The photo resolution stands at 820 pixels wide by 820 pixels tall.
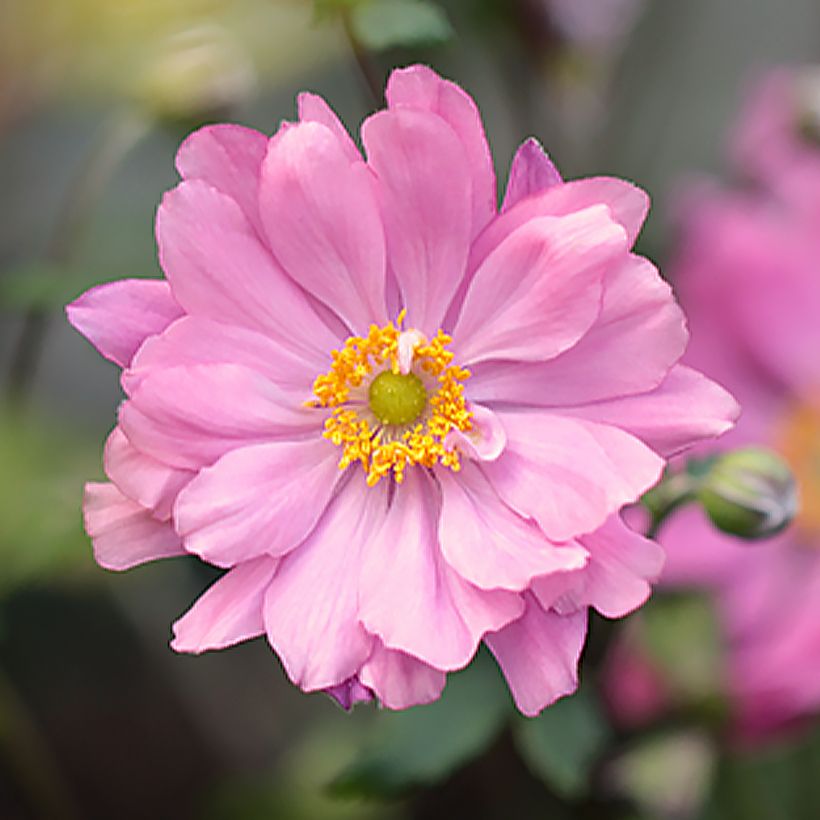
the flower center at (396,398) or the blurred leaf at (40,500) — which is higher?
the flower center at (396,398)

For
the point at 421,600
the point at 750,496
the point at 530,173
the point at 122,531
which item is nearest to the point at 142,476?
the point at 122,531

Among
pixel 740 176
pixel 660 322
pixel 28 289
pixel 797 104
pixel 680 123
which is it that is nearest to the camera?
pixel 660 322

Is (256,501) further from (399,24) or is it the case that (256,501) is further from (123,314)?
(399,24)

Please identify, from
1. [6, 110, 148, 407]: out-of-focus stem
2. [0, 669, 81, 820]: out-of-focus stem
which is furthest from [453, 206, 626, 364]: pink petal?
[0, 669, 81, 820]: out-of-focus stem

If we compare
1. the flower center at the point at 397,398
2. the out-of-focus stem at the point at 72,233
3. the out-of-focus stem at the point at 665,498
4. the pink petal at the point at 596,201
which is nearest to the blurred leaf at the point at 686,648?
the out-of-focus stem at the point at 665,498

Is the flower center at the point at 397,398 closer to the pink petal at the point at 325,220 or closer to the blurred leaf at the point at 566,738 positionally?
the pink petal at the point at 325,220

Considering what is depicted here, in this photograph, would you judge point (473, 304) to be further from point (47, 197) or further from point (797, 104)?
point (47, 197)

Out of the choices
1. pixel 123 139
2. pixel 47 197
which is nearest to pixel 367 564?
pixel 123 139
